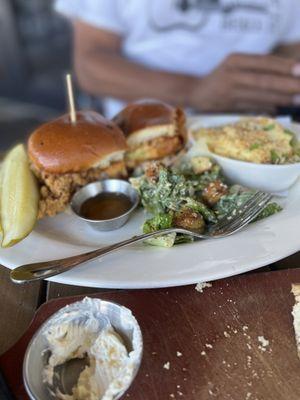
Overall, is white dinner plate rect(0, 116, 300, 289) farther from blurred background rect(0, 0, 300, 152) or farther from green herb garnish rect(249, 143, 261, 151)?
blurred background rect(0, 0, 300, 152)

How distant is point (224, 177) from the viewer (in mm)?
1483

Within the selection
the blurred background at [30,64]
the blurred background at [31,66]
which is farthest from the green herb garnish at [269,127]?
the blurred background at [30,64]

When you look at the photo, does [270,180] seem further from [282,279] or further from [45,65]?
[45,65]

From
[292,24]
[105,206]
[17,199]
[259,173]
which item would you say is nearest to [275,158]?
[259,173]

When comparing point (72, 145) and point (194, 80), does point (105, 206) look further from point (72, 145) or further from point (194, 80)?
point (194, 80)

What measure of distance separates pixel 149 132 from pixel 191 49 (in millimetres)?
829

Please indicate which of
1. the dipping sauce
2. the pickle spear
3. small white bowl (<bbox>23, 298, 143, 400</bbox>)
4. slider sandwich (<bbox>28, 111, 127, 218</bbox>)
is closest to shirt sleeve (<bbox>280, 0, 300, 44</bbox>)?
slider sandwich (<bbox>28, 111, 127, 218</bbox>)

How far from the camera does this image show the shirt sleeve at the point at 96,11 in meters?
2.20

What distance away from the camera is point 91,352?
91cm

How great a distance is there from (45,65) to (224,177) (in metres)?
2.80

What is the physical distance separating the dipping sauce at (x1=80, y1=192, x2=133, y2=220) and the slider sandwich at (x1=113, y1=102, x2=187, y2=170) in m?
0.21

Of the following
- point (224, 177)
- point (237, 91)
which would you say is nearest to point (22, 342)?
point (224, 177)

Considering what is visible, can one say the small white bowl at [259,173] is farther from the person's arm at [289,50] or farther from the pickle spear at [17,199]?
the person's arm at [289,50]

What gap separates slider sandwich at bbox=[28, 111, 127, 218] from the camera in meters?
1.43
